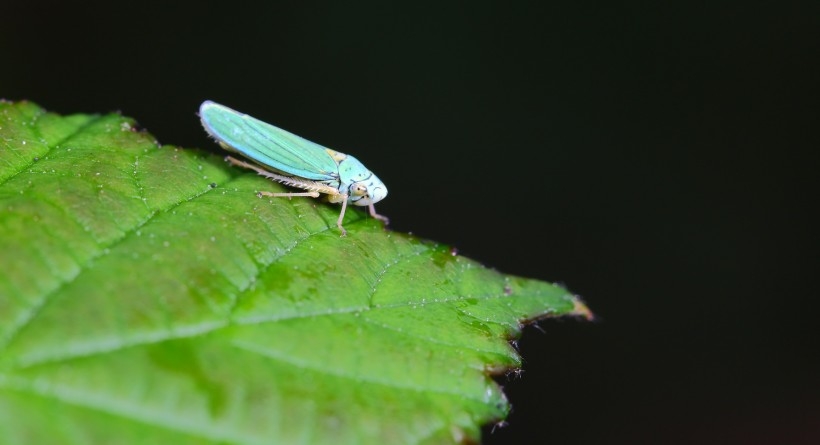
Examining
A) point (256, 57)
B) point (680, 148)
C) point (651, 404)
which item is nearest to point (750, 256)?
point (680, 148)

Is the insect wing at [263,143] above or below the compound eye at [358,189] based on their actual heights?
above

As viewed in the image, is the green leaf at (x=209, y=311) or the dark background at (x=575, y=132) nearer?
the green leaf at (x=209, y=311)

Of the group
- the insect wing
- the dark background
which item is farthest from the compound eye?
the dark background

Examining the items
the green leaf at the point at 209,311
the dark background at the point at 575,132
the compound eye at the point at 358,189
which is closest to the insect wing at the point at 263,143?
the compound eye at the point at 358,189

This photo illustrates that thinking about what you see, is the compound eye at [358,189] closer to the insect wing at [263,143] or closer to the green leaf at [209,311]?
the insect wing at [263,143]

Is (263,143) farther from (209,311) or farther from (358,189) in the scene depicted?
(209,311)

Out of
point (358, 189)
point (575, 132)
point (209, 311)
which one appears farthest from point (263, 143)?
point (575, 132)

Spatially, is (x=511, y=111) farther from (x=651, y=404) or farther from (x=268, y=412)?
(x=268, y=412)

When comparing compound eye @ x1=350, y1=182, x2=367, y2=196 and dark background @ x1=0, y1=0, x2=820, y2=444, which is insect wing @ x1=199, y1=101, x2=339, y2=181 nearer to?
compound eye @ x1=350, y1=182, x2=367, y2=196
